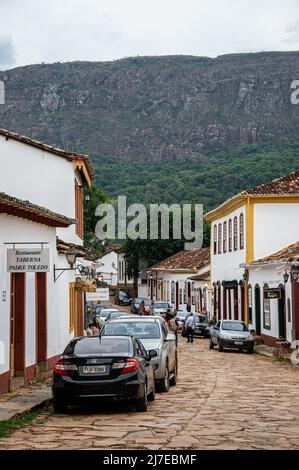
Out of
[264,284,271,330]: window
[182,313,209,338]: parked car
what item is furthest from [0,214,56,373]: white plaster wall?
[182,313,209,338]: parked car

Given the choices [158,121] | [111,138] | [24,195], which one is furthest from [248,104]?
[24,195]

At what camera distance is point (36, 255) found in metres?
16.8

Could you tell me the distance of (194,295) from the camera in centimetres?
6334

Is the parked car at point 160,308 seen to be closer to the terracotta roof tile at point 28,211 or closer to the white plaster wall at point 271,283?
the white plaster wall at point 271,283

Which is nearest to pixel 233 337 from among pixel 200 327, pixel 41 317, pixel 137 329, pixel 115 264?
pixel 200 327

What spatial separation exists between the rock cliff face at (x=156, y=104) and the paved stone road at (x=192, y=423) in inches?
4060

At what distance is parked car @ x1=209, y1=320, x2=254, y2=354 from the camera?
3459 cm

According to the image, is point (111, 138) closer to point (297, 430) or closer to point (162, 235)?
point (162, 235)

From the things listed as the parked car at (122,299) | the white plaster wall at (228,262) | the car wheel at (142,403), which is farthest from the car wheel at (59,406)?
the parked car at (122,299)

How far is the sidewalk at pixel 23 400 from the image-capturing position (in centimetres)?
1392

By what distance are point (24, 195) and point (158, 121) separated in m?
132

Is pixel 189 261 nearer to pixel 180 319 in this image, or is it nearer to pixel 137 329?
pixel 180 319

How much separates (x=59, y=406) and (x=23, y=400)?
1.45 metres

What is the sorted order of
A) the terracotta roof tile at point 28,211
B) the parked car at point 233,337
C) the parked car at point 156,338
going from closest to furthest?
the terracotta roof tile at point 28,211 < the parked car at point 156,338 < the parked car at point 233,337
